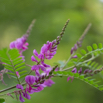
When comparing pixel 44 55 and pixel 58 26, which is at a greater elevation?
pixel 58 26

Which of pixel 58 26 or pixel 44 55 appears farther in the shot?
pixel 58 26

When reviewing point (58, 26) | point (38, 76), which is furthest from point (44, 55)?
point (58, 26)

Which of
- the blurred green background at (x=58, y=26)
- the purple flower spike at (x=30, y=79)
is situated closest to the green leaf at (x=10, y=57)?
the purple flower spike at (x=30, y=79)

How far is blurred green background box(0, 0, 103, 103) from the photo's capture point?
120 inches

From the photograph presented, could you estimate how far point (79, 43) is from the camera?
63cm

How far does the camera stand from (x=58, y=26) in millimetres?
3168

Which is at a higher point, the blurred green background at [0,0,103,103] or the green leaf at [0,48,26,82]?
the blurred green background at [0,0,103,103]

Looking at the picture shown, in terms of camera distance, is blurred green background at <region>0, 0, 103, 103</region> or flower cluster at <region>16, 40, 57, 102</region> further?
blurred green background at <region>0, 0, 103, 103</region>

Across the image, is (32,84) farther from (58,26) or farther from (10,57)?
(58,26)

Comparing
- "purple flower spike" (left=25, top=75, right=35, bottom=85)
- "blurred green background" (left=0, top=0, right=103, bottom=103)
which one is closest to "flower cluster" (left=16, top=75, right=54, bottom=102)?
"purple flower spike" (left=25, top=75, right=35, bottom=85)

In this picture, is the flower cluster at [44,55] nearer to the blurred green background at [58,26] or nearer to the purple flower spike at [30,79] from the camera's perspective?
the purple flower spike at [30,79]

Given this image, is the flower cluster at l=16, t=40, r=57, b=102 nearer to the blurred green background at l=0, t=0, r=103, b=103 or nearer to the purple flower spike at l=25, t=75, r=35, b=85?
the purple flower spike at l=25, t=75, r=35, b=85

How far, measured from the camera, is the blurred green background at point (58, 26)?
9.98 ft

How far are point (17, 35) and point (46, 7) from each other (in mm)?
780
